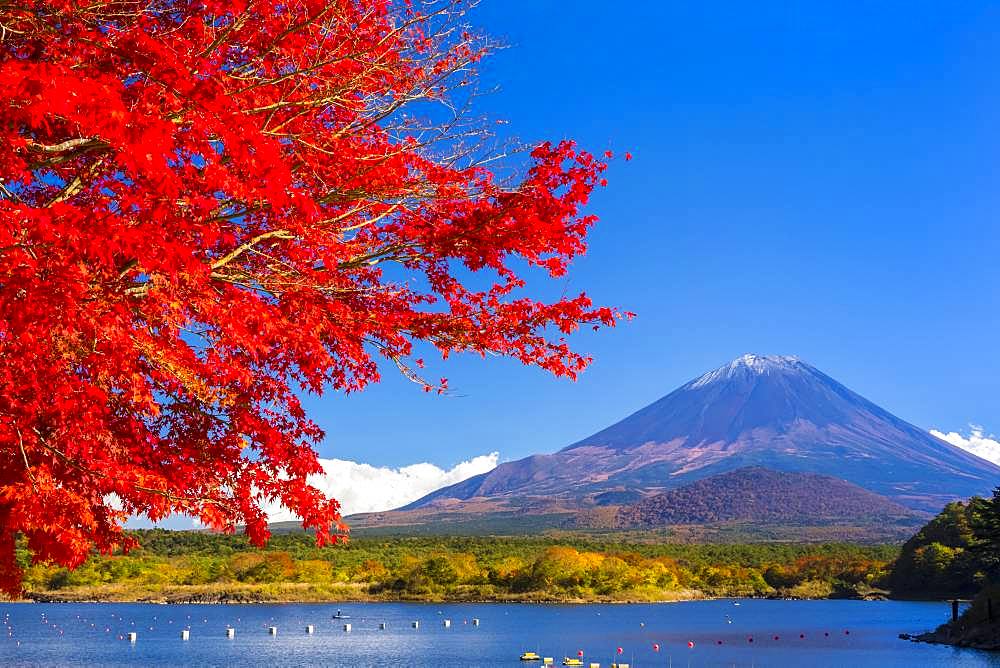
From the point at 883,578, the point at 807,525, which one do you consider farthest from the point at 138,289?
the point at 807,525

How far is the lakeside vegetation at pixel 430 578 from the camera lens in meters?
76.3

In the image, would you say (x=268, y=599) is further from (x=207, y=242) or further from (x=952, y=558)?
(x=207, y=242)

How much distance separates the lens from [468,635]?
47.7m

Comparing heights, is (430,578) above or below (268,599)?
above

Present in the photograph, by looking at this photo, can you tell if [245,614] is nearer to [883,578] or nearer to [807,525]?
[883,578]

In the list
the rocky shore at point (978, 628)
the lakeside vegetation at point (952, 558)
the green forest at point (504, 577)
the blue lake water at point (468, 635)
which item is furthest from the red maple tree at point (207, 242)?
the green forest at point (504, 577)

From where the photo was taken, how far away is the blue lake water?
123ft

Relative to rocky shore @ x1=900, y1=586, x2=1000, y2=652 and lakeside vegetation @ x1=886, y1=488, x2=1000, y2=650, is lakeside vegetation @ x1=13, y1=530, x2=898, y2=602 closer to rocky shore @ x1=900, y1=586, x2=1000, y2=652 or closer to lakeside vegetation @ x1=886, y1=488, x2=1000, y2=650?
lakeside vegetation @ x1=886, y1=488, x2=1000, y2=650

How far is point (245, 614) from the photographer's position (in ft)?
206

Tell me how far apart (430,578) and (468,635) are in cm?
3275

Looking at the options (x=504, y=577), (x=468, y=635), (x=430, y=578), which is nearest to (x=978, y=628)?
(x=468, y=635)

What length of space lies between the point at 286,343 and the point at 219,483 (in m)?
1.19

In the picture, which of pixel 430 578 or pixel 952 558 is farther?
pixel 430 578

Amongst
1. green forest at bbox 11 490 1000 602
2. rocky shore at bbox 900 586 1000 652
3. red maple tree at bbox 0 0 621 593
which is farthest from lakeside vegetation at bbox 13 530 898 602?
red maple tree at bbox 0 0 621 593
